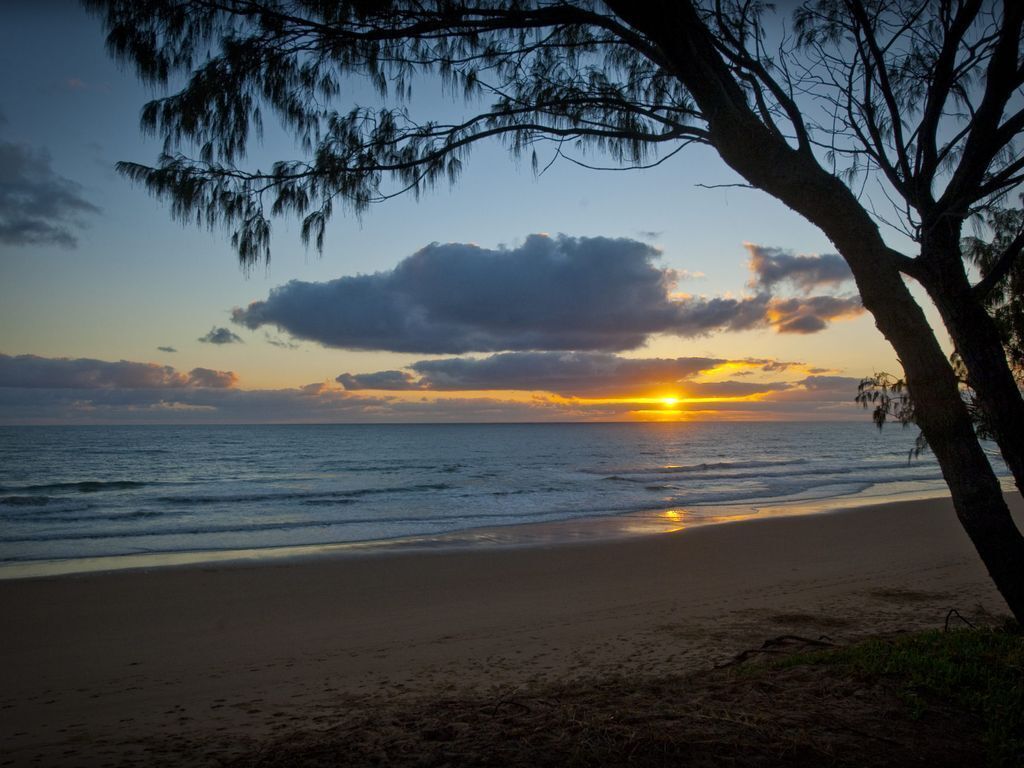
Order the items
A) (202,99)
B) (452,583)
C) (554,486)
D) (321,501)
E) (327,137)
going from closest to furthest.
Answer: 1. (202,99)
2. (327,137)
3. (452,583)
4. (321,501)
5. (554,486)

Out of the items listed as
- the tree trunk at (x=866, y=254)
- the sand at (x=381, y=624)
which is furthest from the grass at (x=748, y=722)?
the sand at (x=381, y=624)

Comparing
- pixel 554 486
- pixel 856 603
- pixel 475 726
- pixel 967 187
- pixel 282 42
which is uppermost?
pixel 282 42

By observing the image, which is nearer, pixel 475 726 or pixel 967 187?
pixel 475 726

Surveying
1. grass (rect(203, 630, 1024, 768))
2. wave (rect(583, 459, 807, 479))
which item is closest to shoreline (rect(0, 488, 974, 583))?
grass (rect(203, 630, 1024, 768))

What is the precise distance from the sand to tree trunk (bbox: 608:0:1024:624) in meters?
2.98

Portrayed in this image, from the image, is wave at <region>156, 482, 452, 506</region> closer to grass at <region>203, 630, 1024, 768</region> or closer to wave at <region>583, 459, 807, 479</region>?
wave at <region>583, 459, 807, 479</region>

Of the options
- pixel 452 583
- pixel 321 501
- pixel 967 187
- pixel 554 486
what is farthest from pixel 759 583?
pixel 554 486

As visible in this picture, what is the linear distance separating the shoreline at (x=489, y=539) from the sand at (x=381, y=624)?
103cm

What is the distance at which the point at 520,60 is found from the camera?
5773 mm

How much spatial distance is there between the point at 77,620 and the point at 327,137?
299 inches

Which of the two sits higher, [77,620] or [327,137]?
[327,137]

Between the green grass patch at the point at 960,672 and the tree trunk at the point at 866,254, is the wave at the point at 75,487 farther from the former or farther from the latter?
the green grass patch at the point at 960,672

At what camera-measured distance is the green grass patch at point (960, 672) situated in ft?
11.0

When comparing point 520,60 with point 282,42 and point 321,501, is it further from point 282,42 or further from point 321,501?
point 321,501
